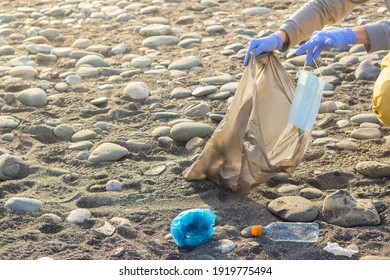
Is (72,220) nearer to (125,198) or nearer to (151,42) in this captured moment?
(125,198)

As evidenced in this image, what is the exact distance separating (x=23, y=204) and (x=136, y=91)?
1.40 m

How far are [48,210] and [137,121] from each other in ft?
3.49

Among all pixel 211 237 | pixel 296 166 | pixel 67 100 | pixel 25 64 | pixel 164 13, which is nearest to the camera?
pixel 211 237

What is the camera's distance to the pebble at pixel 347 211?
3412mm

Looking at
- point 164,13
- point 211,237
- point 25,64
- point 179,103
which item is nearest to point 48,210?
point 211,237

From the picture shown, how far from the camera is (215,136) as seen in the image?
3725 mm

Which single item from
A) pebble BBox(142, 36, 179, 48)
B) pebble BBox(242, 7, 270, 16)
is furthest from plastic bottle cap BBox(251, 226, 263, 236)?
pebble BBox(242, 7, 270, 16)

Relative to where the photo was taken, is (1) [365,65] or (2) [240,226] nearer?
(2) [240,226]

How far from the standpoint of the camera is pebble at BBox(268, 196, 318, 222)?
11.3 ft

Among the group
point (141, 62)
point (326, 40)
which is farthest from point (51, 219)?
point (141, 62)

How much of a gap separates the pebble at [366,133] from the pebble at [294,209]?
79cm

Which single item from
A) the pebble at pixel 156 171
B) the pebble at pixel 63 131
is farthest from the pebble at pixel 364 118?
the pebble at pixel 63 131

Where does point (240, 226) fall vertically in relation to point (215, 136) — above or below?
below

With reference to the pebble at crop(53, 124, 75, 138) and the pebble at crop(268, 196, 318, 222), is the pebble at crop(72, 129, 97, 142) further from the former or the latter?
the pebble at crop(268, 196, 318, 222)
